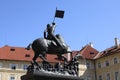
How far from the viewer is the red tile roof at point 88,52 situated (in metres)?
56.2

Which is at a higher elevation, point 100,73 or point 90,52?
point 90,52

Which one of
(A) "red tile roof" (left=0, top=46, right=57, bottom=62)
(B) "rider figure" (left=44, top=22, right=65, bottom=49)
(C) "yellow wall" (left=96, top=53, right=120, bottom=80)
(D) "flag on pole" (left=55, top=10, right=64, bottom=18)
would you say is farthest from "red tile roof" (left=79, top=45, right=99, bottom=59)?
(B) "rider figure" (left=44, top=22, right=65, bottom=49)

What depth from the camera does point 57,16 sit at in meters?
14.0

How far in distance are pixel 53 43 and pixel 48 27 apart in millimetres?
736

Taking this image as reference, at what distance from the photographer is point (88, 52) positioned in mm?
57219

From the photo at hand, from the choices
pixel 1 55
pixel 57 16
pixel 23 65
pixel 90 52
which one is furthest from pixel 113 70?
pixel 57 16

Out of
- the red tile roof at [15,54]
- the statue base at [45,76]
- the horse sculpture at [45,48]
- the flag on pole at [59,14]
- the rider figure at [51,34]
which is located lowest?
the statue base at [45,76]

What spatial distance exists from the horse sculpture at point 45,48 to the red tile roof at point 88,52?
42606 millimetres

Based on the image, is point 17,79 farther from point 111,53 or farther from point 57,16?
point 57,16

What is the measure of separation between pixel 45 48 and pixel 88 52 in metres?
44.7

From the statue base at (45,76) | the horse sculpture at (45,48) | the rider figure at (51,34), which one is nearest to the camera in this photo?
the statue base at (45,76)

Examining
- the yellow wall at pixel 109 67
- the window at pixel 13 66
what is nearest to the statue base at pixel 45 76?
the yellow wall at pixel 109 67

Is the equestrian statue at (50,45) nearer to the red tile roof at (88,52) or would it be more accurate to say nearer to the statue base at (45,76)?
the statue base at (45,76)

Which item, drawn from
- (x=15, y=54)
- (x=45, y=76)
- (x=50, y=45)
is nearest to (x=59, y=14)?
(x=50, y=45)
